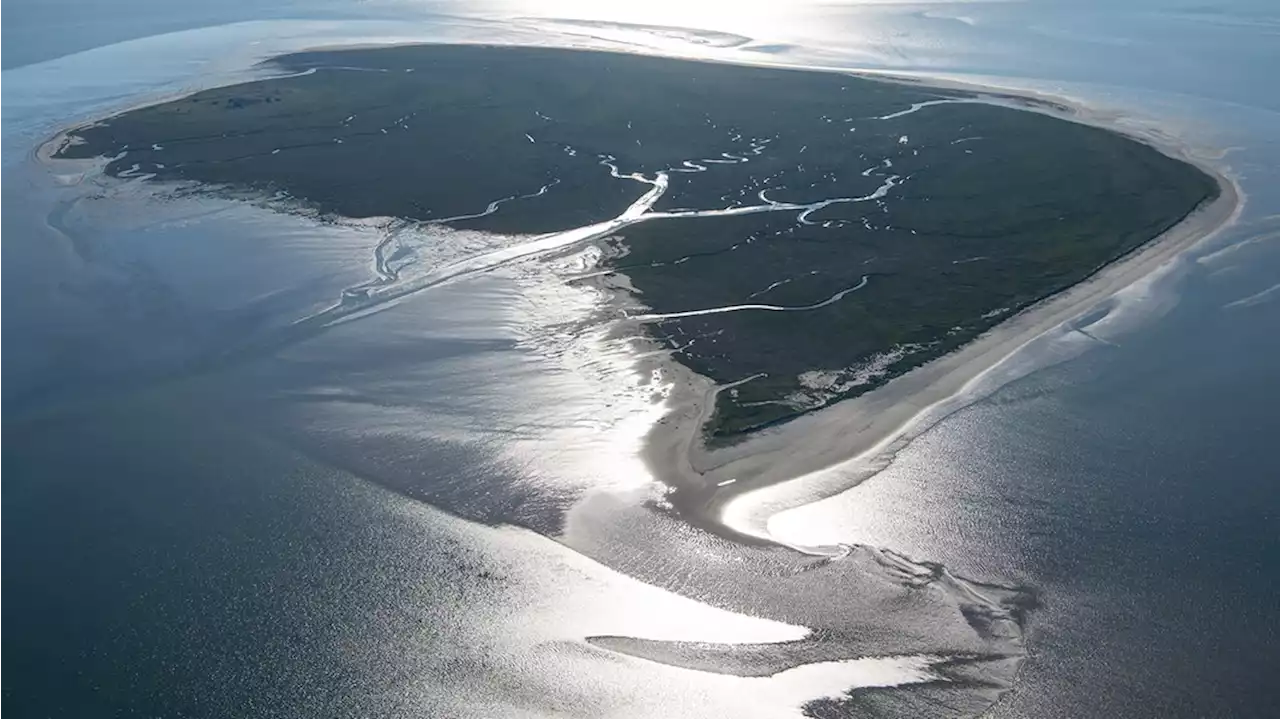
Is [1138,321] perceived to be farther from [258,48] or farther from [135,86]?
[258,48]

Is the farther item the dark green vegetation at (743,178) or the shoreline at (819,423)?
the dark green vegetation at (743,178)

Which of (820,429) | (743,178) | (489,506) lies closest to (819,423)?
(820,429)

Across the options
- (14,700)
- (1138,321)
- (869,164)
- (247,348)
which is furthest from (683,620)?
(869,164)

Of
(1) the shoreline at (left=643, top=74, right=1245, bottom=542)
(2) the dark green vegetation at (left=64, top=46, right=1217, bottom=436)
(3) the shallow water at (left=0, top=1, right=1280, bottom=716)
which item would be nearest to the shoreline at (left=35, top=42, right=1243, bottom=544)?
(1) the shoreline at (left=643, top=74, right=1245, bottom=542)

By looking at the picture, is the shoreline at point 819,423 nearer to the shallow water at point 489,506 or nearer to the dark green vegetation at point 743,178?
the dark green vegetation at point 743,178

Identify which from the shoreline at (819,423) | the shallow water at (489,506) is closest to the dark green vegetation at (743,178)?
the shoreline at (819,423)
